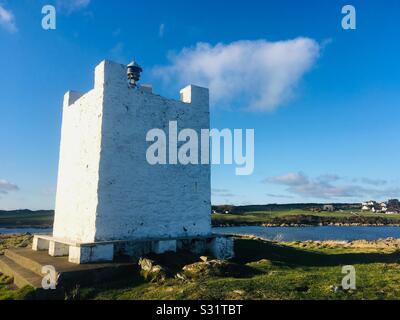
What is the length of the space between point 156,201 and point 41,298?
20.8ft

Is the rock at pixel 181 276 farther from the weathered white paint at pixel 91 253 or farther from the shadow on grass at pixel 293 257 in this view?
the shadow on grass at pixel 293 257

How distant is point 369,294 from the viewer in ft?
33.1

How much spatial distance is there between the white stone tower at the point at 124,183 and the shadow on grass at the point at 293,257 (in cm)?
164

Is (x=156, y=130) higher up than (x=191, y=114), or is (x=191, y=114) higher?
(x=191, y=114)

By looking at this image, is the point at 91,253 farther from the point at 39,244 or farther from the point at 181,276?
the point at 39,244

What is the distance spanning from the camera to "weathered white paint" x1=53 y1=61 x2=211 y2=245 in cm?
1414

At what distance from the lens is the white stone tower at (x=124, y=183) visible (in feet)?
46.0

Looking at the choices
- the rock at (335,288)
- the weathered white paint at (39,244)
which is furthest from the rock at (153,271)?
the weathered white paint at (39,244)

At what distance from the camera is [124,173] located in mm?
14586

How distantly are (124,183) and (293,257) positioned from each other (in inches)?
366

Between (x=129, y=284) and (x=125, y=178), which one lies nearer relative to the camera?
(x=129, y=284)

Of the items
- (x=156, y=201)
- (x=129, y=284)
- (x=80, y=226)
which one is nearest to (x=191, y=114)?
(x=156, y=201)
